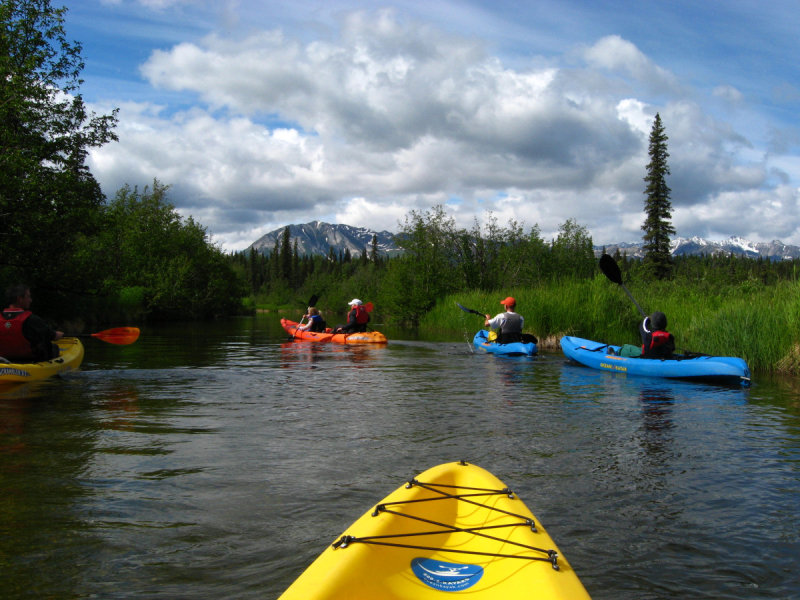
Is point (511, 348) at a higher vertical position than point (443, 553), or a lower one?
higher

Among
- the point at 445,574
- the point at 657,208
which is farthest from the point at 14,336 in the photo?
the point at 657,208

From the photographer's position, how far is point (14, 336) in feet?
30.5

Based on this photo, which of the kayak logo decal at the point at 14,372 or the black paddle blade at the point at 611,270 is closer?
the kayak logo decal at the point at 14,372

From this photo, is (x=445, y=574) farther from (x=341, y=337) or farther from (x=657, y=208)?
(x=657, y=208)

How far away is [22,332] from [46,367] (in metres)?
0.68

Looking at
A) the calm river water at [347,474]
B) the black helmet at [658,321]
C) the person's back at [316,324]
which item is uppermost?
the black helmet at [658,321]

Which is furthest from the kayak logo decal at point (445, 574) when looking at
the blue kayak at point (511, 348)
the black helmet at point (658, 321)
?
the blue kayak at point (511, 348)

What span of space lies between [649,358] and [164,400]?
8.68 meters

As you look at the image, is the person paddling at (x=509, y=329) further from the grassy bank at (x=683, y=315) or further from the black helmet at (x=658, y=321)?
the black helmet at (x=658, y=321)

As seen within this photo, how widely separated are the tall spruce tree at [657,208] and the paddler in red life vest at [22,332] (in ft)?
134

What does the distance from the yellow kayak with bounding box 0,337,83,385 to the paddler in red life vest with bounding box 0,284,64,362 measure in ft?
0.83

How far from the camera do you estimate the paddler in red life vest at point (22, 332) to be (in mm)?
8984

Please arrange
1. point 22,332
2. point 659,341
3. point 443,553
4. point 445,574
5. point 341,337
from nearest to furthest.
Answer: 1. point 445,574
2. point 443,553
3. point 22,332
4. point 659,341
5. point 341,337

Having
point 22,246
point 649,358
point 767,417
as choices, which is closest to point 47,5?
point 22,246
